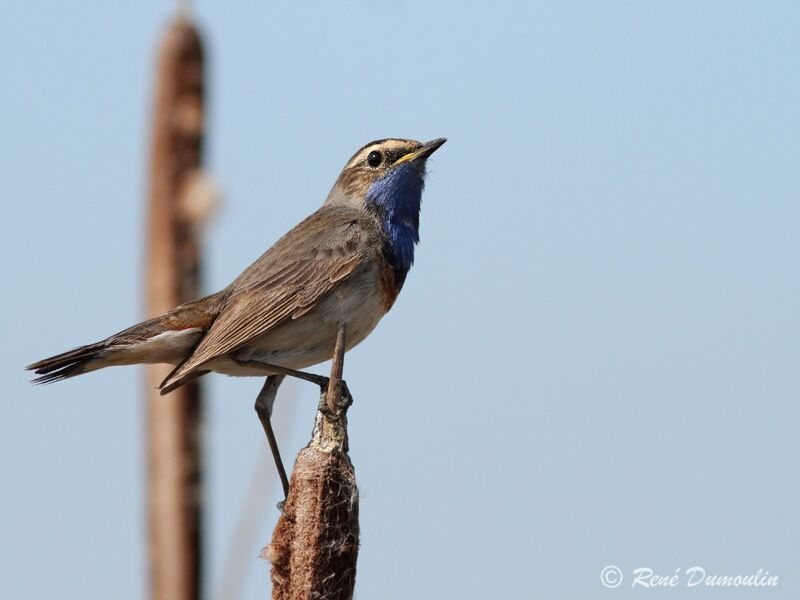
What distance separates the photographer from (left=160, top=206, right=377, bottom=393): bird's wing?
8227 mm

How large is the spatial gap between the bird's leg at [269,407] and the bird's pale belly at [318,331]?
0.32 meters

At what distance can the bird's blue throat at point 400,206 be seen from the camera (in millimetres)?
8969

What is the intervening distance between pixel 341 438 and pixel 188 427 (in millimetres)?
1844

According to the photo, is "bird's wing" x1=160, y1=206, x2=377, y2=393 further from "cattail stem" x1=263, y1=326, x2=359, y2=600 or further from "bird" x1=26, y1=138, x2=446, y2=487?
"cattail stem" x1=263, y1=326, x2=359, y2=600

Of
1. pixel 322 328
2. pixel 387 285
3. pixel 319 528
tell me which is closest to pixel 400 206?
pixel 387 285

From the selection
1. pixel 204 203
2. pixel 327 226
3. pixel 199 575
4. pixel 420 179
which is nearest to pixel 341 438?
pixel 199 575

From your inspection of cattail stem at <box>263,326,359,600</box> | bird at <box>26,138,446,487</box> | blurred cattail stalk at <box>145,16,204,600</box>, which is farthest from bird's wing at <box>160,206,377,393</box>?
cattail stem at <box>263,326,359,600</box>

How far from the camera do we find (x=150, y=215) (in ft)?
24.5

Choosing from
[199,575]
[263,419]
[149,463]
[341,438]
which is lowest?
[199,575]

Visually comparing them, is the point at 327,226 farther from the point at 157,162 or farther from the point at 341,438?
the point at 341,438

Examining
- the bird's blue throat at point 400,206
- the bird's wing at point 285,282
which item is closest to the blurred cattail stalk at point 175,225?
the bird's wing at point 285,282

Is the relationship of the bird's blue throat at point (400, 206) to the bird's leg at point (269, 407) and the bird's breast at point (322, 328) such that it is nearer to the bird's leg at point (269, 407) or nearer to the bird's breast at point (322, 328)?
the bird's breast at point (322, 328)

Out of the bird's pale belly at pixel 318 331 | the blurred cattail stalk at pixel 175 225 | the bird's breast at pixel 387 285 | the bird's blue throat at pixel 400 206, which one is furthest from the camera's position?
the bird's blue throat at pixel 400 206

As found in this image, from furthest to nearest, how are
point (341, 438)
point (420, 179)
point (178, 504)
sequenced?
1. point (420, 179)
2. point (178, 504)
3. point (341, 438)
